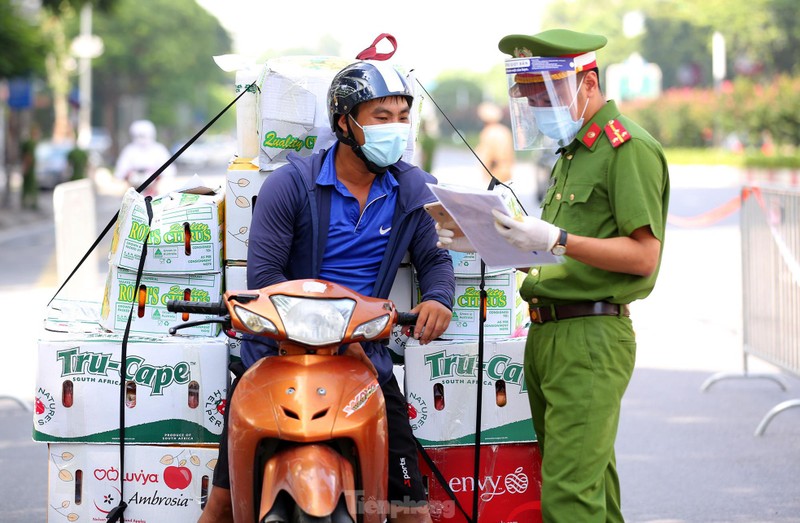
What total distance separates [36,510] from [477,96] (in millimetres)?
183516

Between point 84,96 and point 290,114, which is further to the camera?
point 84,96

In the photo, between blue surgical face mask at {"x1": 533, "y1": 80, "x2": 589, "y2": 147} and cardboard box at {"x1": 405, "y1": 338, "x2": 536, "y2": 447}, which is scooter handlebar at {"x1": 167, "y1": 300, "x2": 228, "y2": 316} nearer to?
cardboard box at {"x1": 405, "y1": 338, "x2": 536, "y2": 447}

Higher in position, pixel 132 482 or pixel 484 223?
pixel 484 223

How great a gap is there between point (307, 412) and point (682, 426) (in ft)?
16.1

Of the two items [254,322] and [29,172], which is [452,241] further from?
[29,172]

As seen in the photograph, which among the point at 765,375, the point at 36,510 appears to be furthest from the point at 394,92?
the point at 765,375

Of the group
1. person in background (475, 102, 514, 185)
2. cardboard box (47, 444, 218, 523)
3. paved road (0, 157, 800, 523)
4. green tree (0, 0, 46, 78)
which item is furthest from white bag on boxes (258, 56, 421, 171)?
green tree (0, 0, 46, 78)

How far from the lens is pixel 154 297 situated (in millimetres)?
4957

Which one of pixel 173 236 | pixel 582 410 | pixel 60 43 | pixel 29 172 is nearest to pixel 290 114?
pixel 173 236

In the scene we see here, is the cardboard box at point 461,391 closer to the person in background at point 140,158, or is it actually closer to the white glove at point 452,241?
the white glove at point 452,241

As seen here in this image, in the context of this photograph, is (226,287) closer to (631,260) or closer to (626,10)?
A: (631,260)

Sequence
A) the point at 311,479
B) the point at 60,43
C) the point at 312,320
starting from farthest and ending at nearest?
the point at 60,43, the point at 312,320, the point at 311,479

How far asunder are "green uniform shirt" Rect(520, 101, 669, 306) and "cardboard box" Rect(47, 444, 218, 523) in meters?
1.54

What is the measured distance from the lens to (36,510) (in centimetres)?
597
